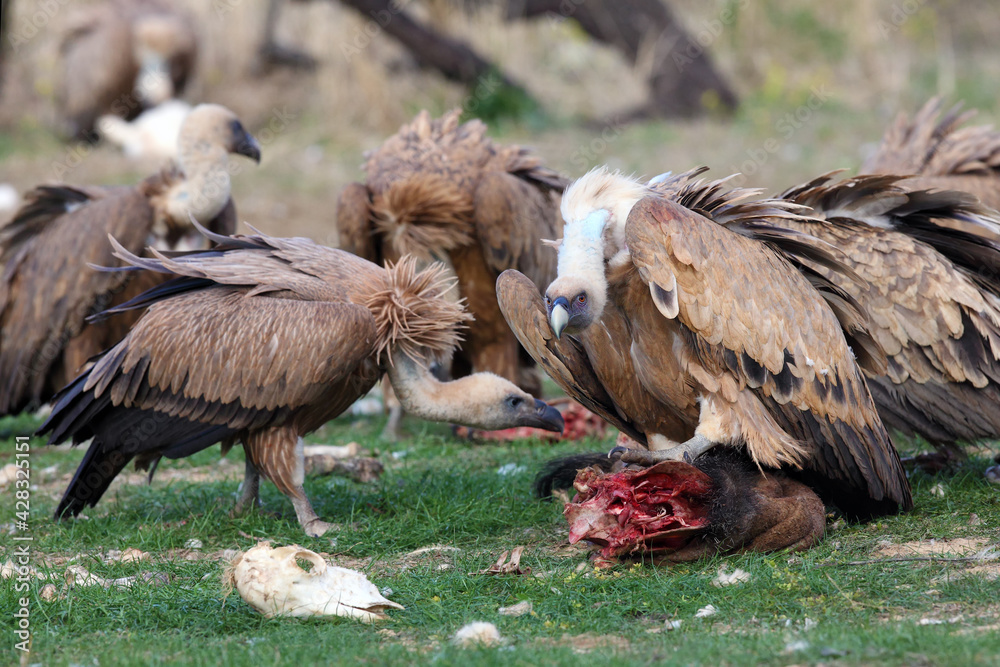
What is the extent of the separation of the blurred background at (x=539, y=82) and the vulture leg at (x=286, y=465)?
705cm

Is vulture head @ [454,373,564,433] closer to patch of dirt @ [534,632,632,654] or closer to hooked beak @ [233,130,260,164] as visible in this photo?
patch of dirt @ [534,632,632,654]

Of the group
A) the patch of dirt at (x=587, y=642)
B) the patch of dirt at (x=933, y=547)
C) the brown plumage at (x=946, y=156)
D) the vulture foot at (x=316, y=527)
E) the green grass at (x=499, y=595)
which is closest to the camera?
the green grass at (x=499, y=595)

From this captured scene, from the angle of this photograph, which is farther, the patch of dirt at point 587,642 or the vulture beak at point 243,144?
the vulture beak at point 243,144

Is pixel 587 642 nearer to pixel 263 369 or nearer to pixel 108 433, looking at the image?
pixel 263 369

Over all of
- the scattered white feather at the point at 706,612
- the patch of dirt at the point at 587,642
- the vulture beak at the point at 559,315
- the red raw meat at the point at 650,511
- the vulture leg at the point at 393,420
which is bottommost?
the vulture leg at the point at 393,420

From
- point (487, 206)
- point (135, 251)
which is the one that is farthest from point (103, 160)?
point (487, 206)

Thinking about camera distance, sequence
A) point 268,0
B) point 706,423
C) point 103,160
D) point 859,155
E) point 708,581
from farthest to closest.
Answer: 1. point 268,0
2. point 103,160
3. point 859,155
4. point 706,423
5. point 708,581

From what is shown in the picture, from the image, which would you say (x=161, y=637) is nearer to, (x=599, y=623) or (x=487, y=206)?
(x=599, y=623)

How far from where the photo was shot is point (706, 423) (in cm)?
449

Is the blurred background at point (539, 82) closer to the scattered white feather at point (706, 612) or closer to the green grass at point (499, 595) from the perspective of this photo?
the green grass at point (499, 595)

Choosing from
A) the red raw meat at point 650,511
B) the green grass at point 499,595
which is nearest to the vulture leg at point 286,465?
the green grass at point 499,595

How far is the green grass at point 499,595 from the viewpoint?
3412 millimetres

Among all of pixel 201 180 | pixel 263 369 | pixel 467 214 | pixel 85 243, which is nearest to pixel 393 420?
pixel 467 214

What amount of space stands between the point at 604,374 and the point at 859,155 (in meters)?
9.00
